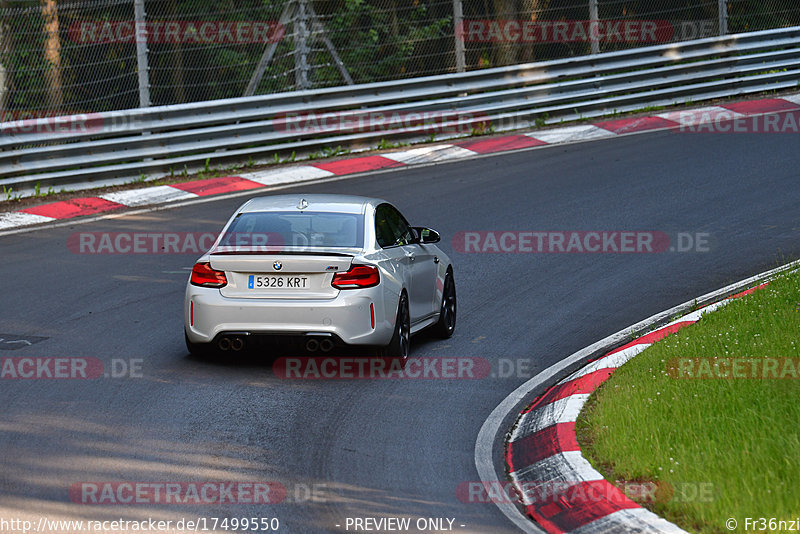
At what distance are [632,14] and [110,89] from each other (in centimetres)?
1026

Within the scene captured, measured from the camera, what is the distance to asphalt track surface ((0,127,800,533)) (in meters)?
6.54

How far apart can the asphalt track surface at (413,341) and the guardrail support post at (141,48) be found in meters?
2.83

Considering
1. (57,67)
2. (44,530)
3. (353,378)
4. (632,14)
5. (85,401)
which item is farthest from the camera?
(632,14)

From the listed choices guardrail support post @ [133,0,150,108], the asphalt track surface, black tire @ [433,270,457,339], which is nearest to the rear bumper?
the asphalt track surface

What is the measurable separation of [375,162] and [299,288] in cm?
984

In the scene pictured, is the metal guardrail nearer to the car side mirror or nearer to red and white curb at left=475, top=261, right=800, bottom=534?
the car side mirror

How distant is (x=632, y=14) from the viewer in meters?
22.0

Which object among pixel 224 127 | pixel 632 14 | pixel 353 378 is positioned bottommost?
pixel 353 378

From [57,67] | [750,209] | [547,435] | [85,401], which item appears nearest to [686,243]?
[750,209]

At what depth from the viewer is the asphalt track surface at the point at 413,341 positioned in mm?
6543

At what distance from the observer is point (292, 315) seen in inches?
348

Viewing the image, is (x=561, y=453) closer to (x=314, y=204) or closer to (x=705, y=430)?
(x=705, y=430)

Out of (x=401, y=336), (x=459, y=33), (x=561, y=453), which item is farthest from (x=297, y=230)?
(x=459, y=33)

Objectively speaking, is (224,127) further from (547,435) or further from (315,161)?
(547,435)
